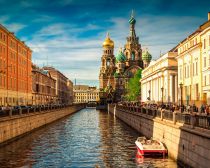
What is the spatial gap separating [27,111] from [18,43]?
1770 inches

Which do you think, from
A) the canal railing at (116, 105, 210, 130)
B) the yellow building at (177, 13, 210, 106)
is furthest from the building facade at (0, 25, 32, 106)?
the canal railing at (116, 105, 210, 130)

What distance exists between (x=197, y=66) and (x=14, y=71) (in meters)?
44.9

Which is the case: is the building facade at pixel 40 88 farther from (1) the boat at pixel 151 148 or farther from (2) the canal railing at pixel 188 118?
(1) the boat at pixel 151 148

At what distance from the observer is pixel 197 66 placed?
68.8 meters

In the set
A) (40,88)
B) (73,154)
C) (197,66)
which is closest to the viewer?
(73,154)

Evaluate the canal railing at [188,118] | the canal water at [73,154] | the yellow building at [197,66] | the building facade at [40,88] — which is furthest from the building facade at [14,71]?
the canal railing at [188,118]

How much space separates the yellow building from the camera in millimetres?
63362

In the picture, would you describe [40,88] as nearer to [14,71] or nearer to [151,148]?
[14,71]

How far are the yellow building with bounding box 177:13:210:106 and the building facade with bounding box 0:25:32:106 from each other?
33.0 metres

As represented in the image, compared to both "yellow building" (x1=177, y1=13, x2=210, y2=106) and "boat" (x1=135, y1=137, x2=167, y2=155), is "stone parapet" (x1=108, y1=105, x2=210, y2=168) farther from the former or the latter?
"yellow building" (x1=177, y1=13, x2=210, y2=106)

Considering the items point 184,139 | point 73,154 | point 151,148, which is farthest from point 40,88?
point 184,139

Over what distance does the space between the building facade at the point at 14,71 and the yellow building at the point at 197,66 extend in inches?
1300

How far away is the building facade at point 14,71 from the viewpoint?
83.6 metres

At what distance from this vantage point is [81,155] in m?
37.7
